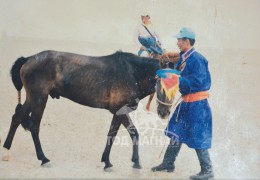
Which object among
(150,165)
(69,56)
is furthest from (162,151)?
(69,56)

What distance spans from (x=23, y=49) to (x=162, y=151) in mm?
2353

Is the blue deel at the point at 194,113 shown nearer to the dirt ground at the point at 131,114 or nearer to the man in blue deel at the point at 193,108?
the man in blue deel at the point at 193,108

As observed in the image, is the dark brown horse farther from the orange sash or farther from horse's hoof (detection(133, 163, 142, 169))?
the orange sash

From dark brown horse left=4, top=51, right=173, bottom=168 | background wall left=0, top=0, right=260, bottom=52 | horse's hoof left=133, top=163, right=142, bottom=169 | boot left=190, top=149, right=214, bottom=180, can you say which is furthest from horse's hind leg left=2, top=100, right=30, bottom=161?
boot left=190, top=149, right=214, bottom=180

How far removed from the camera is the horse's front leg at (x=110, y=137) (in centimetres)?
702

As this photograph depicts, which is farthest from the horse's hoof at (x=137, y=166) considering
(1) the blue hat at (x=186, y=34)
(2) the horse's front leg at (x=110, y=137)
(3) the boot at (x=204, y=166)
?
(1) the blue hat at (x=186, y=34)

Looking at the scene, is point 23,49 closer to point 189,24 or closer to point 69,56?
point 69,56

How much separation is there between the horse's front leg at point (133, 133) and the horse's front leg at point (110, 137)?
0.09 m

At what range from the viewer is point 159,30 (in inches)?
300

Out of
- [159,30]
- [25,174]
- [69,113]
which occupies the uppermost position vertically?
[159,30]

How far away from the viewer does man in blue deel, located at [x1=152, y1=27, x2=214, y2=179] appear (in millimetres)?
6723

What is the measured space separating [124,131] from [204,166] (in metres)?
1.17

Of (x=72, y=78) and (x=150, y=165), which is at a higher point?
(x=72, y=78)

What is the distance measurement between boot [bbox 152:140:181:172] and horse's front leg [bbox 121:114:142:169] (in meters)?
0.24
